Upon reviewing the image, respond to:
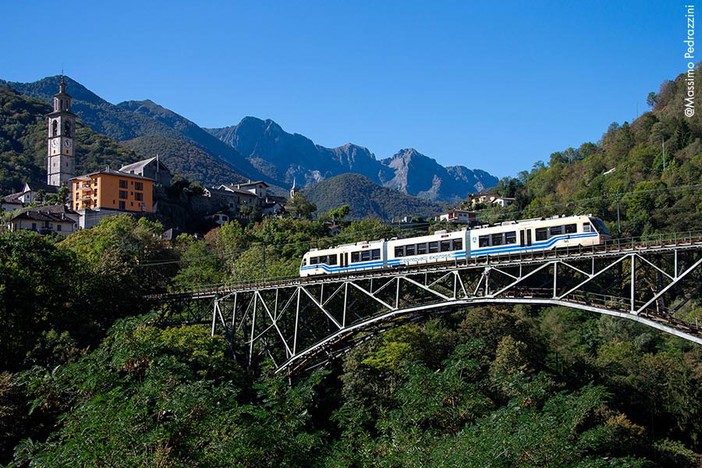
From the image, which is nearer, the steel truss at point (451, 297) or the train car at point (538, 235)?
the steel truss at point (451, 297)

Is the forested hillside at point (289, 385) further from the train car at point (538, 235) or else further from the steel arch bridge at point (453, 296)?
the train car at point (538, 235)

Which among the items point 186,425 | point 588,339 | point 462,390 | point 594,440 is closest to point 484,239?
point 462,390

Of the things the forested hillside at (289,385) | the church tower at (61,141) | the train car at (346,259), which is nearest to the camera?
the forested hillside at (289,385)

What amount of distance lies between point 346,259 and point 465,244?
7.87 meters

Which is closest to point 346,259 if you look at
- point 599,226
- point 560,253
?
point 560,253

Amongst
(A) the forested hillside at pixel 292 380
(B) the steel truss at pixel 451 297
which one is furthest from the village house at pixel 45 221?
(B) the steel truss at pixel 451 297

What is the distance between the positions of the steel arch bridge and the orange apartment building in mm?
39965

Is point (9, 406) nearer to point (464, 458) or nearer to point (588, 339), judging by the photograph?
point (464, 458)

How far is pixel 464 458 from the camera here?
79.4 feet

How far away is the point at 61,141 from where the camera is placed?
10412 centimetres

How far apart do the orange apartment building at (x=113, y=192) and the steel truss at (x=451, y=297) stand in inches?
1588

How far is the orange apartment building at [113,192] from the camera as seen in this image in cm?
8331

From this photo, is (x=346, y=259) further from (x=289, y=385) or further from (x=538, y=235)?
(x=538, y=235)

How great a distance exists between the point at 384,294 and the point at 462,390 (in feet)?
59.8
